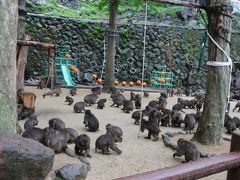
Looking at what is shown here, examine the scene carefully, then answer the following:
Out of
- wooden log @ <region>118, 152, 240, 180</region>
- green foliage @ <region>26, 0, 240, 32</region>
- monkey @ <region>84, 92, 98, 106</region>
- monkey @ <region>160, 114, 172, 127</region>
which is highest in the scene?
green foliage @ <region>26, 0, 240, 32</region>

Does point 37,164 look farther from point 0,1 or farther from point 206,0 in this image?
point 206,0

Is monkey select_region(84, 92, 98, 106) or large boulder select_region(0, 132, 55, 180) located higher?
large boulder select_region(0, 132, 55, 180)

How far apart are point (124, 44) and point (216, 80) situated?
14009 millimetres

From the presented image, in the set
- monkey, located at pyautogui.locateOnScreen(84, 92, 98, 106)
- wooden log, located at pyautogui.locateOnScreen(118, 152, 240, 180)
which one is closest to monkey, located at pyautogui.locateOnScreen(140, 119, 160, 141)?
monkey, located at pyautogui.locateOnScreen(84, 92, 98, 106)

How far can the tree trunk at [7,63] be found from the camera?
4.71 m

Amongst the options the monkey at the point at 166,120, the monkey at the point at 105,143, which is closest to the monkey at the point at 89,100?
the monkey at the point at 166,120

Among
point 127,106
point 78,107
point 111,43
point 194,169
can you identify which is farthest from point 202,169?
point 111,43

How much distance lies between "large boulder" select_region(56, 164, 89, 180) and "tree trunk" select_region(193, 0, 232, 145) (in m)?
3.29

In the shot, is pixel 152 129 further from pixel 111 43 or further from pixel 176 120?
pixel 111 43

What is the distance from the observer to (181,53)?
22.9 m

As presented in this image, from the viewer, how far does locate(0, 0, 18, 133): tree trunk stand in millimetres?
4711

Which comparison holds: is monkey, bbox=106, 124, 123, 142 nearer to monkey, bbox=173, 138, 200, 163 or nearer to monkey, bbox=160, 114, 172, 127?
monkey, bbox=173, 138, 200, 163

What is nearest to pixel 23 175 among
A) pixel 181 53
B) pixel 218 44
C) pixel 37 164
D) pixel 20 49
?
pixel 37 164

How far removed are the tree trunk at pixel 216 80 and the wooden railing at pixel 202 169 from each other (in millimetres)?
4841
